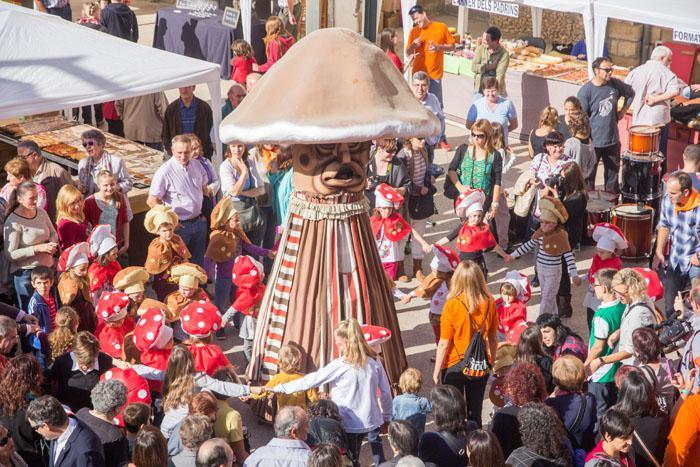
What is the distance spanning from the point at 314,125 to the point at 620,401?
8.96 feet

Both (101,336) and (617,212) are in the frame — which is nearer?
(101,336)

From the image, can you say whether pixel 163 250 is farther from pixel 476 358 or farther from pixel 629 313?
pixel 629 313

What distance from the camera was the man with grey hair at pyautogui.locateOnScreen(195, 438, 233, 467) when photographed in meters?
5.67

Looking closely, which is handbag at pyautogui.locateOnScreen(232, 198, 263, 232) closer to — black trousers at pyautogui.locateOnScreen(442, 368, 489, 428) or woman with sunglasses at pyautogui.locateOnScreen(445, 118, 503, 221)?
woman with sunglasses at pyautogui.locateOnScreen(445, 118, 503, 221)

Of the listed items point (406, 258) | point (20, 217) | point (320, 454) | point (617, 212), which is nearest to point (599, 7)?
point (617, 212)

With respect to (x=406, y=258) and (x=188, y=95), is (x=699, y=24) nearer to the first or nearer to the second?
(x=406, y=258)

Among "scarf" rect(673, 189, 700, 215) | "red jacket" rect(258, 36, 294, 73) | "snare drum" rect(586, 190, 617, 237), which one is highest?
"red jacket" rect(258, 36, 294, 73)

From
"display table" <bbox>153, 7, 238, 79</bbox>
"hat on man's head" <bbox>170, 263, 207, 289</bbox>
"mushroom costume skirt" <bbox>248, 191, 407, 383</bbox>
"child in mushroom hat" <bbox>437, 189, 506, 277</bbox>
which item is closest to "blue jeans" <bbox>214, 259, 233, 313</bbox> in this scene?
"hat on man's head" <bbox>170, 263, 207, 289</bbox>

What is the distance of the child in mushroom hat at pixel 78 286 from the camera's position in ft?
26.5

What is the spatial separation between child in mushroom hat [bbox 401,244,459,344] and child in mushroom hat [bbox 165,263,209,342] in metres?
1.82

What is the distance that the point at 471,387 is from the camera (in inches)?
303

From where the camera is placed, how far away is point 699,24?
41.1ft

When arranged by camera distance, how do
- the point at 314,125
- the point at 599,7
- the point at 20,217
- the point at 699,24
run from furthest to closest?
the point at 599,7, the point at 699,24, the point at 20,217, the point at 314,125

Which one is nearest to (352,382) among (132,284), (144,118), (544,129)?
(132,284)
